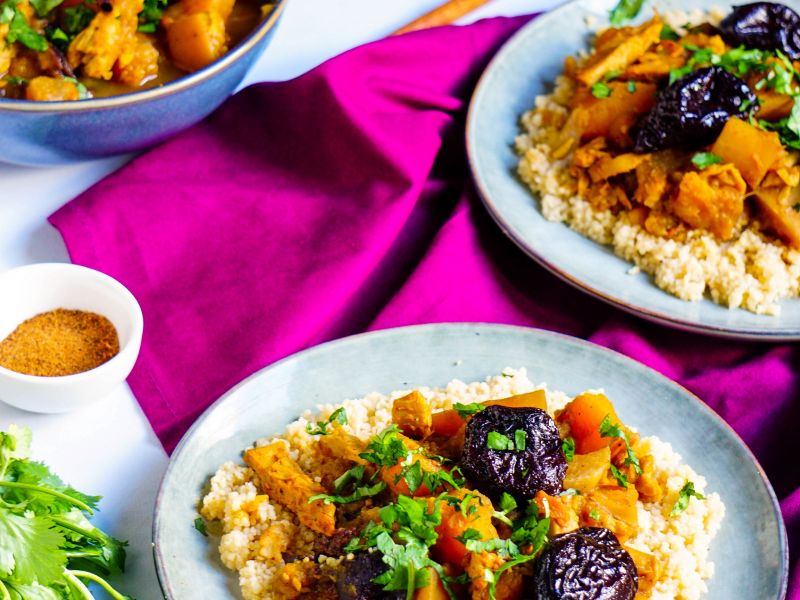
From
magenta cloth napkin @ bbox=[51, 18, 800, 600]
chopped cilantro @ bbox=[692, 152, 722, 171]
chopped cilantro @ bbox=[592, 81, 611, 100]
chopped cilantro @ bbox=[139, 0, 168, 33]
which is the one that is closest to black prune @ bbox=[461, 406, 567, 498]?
magenta cloth napkin @ bbox=[51, 18, 800, 600]

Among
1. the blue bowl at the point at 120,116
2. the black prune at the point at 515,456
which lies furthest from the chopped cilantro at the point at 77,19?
the black prune at the point at 515,456

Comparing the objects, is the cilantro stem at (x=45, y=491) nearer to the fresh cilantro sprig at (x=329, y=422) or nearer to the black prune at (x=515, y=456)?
the fresh cilantro sprig at (x=329, y=422)

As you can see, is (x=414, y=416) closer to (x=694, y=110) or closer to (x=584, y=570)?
(x=584, y=570)

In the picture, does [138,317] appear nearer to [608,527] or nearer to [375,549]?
[375,549]

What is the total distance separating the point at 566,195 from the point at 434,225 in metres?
0.55

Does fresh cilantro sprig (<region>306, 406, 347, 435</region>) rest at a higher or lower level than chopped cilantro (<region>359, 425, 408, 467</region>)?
lower

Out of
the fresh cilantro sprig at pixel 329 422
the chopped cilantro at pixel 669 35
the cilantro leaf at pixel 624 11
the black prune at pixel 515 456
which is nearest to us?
the black prune at pixel 515 456

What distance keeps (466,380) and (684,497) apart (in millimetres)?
807

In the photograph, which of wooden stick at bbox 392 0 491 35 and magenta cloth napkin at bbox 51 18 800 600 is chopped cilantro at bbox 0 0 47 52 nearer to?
magenta cloth napkin at bbox 51 18 800 600

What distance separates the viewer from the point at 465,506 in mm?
2967

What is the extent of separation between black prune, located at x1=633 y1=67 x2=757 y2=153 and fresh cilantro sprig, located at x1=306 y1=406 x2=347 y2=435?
1658 mm

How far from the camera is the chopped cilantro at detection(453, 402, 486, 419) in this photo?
333 centimetres

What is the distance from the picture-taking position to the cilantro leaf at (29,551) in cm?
283

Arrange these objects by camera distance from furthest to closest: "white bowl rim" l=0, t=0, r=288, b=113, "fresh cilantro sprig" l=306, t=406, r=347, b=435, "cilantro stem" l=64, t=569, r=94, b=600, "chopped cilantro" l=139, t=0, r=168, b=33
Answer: "chopped cilantro" l=139, t=0, r=168, b=33, "white bowl rim" l=0, t=0, r=288, b=113, "fresh cilantro sprig" l=306, t=406, r=347, b=435, "cilantro stem" l=64, t=569, r=94, b=600
